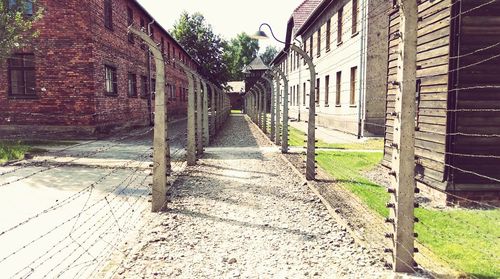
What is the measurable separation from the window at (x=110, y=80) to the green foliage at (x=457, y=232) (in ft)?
37.9

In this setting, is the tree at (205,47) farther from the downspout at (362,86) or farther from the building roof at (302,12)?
the downspout at (362,86)

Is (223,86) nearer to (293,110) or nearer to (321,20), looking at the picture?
(293,110)

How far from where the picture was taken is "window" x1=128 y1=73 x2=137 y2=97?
18803 millimetres

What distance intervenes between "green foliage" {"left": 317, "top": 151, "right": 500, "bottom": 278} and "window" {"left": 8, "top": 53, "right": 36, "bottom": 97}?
12.2m

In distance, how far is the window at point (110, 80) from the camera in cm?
1549

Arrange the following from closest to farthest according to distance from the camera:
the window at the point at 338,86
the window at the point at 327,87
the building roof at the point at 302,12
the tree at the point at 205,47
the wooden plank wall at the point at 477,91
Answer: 1. the wooden plank wall at the point at 477,91
2. the window at the point at 338,86
3. the window at the point at 327,87
4. the building roof at the point at 302,12
5. the tree at the point at 205,47

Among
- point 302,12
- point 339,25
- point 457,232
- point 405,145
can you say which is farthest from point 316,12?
point 405,145

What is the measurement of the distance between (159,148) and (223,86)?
151 feet

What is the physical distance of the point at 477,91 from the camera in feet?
19.1

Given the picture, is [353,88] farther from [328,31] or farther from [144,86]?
[144,86]

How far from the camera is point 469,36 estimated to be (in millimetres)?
5715

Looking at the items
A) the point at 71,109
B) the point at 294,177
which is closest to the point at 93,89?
the point at 71,109

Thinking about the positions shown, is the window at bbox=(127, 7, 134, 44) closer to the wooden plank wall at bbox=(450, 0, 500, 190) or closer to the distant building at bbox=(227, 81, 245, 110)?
the wooden plank wall at bbox=(450, 0, 500, 190)

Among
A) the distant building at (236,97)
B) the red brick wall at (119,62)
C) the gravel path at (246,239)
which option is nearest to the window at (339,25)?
the red brick wall at (119,62)
